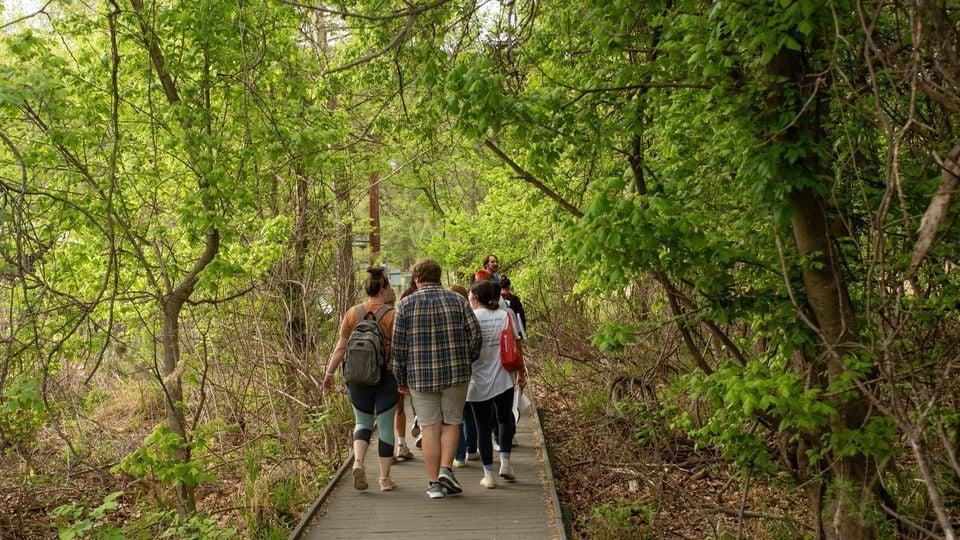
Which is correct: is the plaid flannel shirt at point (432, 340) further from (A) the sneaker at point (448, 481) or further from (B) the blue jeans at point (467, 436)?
(B) the blue jeans at point (467, 436)

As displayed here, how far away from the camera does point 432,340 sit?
229 inches

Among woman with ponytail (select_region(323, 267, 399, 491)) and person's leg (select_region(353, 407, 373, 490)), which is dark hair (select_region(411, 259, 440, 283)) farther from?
person's leg (select_region(353, 407, 373, 490))

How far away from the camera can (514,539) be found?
17.6 feet

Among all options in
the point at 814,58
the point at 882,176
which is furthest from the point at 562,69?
the point at 882,176

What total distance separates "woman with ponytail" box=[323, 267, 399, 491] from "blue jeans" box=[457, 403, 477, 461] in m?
0.97

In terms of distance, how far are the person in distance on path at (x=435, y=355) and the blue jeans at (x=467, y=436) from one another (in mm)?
1018

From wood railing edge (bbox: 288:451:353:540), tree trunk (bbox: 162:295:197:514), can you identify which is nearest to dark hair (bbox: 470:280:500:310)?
wood railing edge (bbox: 288:451:353:540)

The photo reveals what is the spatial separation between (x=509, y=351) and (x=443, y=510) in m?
1.46

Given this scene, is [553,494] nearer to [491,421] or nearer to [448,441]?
[491,421]

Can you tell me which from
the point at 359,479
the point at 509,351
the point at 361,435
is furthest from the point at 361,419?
the point at 509,351

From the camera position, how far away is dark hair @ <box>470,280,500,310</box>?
21.9 ft

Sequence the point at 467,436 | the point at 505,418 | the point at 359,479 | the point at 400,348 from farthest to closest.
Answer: the point at 467,436
the point at 505,418
the point at 359,479
the point at 400,348

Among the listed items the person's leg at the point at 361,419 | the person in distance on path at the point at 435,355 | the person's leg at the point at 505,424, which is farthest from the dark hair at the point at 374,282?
the person's leg at the point at 505,424

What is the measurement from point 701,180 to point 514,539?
2.92 m
